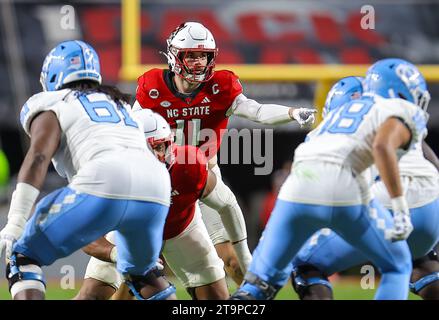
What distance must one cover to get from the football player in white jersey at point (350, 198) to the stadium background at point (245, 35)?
502 cm

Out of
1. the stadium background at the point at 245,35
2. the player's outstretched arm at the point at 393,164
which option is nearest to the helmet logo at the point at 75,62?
the player's outstretched arm at the point at 393,164

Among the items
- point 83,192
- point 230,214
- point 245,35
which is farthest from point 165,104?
point 245,35

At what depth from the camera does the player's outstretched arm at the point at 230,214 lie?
17.8 ft

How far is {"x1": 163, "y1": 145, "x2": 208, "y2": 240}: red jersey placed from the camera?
197 inches

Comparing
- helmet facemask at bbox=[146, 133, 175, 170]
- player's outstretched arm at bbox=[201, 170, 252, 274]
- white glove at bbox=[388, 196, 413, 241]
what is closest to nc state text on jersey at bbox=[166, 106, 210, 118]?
player's outstretched arm at bbox=[201, 170, 252, 274]

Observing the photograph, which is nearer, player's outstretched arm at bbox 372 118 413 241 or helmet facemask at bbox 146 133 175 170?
player's outstretched arm at bbox 372 118 413 241

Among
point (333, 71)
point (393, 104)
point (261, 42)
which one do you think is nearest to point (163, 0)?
point (261, 42)

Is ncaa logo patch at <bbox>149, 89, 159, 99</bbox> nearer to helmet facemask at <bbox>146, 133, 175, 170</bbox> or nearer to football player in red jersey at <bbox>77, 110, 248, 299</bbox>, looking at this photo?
football player in red jersey at <bbox>77, 110, 248, 299</bbox>

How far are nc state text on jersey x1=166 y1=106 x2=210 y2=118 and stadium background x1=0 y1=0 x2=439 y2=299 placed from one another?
374cm

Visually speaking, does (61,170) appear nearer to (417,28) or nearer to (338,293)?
(338,293)

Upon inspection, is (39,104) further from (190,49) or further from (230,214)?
(230,214)

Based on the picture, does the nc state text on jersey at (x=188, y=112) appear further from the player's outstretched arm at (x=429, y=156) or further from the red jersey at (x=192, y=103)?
the player's outstretched arm at (x=429, y=156)

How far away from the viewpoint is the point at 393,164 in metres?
4.18

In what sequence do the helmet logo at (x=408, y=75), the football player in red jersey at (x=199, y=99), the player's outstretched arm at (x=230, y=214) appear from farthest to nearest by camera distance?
1. the football player in red jersey at (x=199, y=99)
2. the player's outstretched arm at (x=230, y=214)
3. the helmet logo at (x=408, y=75)
